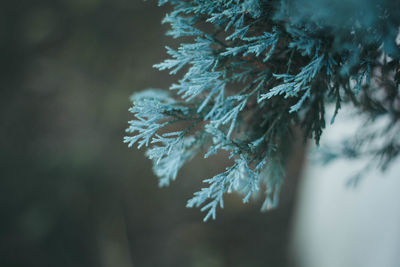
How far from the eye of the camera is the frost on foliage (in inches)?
21.5

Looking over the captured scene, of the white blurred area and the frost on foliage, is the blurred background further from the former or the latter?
the frost on foliage

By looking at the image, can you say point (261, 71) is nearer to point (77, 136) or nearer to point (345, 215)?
point (77, 136)

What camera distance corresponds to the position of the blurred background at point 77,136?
6.39ft

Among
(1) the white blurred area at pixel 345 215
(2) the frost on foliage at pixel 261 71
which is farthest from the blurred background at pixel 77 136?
(2) the frost on foliage at pixel 261 71

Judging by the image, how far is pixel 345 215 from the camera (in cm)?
215

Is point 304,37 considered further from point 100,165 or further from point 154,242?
point 154,242

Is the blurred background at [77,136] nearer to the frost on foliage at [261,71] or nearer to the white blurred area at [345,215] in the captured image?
the white blurred area at [345,215]

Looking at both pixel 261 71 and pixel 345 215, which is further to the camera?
pixel 345 215

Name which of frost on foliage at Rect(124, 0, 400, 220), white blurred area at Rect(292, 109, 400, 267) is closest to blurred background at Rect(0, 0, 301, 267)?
white blurred area at Rect(292, 109, 400, 267)

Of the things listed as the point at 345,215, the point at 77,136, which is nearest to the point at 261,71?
the point at 77,136

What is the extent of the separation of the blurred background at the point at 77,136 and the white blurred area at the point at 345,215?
884 millimetres

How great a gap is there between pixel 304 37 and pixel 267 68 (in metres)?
0.15

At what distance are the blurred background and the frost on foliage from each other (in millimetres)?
1396

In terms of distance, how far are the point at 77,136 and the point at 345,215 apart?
2.16 meters
